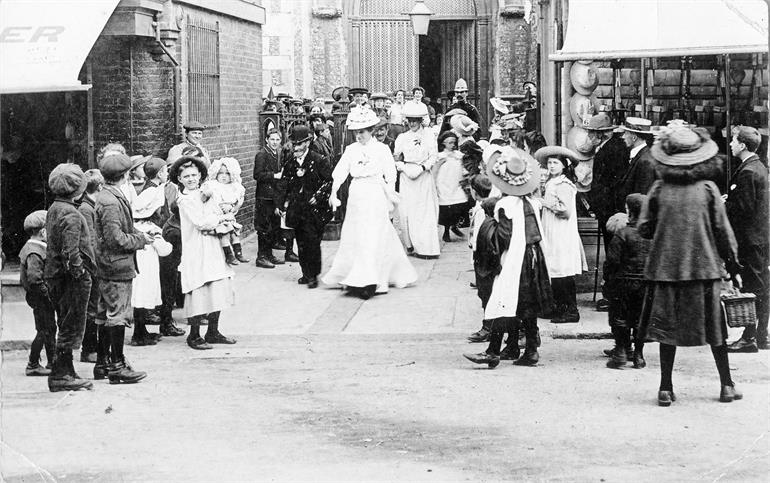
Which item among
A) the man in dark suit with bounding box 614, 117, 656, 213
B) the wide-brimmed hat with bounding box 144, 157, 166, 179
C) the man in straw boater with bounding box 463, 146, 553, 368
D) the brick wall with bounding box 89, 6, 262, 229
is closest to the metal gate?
the brick wall with bounding box 89, 6, 262, 229

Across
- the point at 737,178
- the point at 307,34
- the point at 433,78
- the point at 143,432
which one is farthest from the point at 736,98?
the point at 433,78

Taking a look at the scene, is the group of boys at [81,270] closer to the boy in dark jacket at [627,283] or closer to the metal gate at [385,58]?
the boy in dark jacket at [627,283]

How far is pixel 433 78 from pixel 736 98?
1696cm

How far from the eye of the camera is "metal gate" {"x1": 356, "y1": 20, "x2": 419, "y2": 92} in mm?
26969

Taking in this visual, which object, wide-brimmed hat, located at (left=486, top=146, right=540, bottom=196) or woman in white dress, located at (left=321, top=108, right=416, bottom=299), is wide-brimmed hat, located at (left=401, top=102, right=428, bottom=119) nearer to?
woman in white dress, located at (left=321, top=108, right=416, bottom=299)

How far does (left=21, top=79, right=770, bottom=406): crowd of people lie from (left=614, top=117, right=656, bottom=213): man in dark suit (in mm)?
20

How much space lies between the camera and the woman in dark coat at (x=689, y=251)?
7.93 meters

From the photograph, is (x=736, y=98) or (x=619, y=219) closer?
(x=619, y=219)

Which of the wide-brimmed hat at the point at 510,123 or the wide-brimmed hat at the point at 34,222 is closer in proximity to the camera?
the wide-brimmed hat at the point at 34,222

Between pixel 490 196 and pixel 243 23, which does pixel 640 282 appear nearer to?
pixel 490 196

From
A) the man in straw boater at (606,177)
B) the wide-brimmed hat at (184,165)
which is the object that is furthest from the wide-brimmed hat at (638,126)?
the wide-brimmed hat at (184,165)

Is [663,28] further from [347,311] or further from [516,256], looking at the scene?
A: [347,311]

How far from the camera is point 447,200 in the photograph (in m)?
16.3

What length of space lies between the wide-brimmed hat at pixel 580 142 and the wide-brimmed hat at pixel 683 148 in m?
5.59
